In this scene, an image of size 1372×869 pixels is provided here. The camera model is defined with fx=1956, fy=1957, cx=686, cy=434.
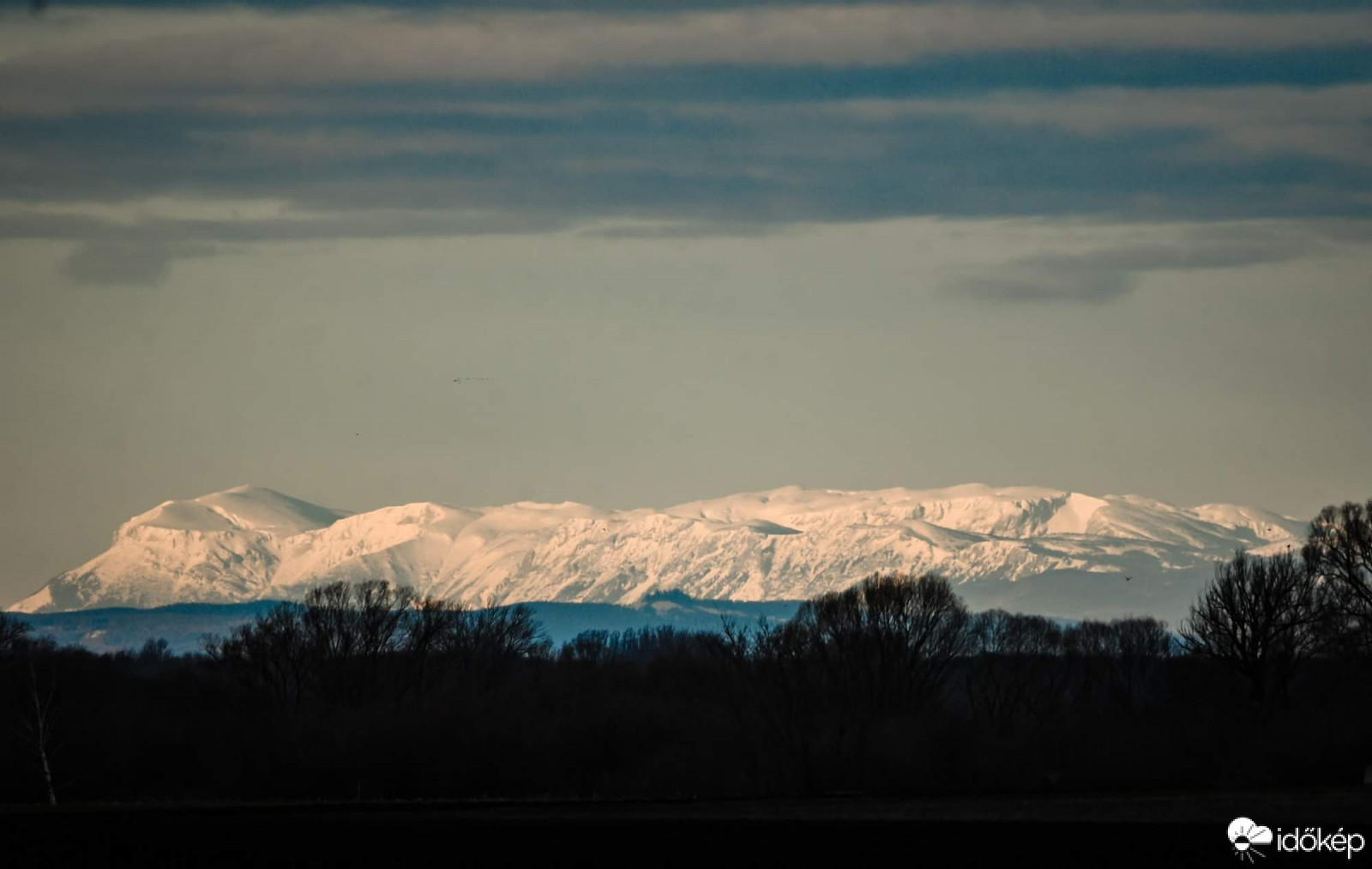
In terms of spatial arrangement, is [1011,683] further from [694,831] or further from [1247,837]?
[1247,837]

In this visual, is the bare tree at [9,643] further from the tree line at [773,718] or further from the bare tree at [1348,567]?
the bare tree at [1348,567]

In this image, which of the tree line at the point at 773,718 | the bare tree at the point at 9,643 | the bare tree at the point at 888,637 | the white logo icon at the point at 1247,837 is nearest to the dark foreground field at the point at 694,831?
the white logo icon at the point at 1247,837

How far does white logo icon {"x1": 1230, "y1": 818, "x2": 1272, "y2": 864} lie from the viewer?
6469 cm

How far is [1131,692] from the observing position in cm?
16462

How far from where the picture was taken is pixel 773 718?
5335 inches

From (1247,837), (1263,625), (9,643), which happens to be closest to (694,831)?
→ (1247,837)

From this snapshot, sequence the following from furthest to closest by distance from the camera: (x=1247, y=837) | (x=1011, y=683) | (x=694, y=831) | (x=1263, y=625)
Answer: (x=1011, y=683) < (x=1263, y=625) < (x=694, y=831) < (x=1247, y=837)

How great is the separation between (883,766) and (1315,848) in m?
61.2

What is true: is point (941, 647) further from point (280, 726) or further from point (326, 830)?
point (326, 830)

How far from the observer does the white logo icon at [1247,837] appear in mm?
64688

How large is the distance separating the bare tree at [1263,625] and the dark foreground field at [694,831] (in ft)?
137

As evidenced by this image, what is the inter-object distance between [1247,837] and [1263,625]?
73.7 metres

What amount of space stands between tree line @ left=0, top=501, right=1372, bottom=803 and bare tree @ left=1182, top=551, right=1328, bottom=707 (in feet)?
0.87

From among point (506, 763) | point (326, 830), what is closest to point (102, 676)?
point (506, 763)
